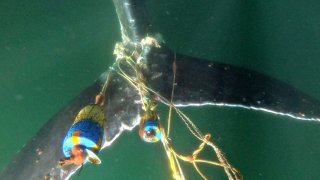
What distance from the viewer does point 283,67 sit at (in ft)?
28.4

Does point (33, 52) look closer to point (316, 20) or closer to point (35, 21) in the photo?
point (35, 21)

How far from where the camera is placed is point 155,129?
364 centimetres

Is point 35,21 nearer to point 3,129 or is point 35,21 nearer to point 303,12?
point 3,129

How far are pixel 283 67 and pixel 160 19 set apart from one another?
3156mm

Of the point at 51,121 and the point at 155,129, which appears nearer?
the point at 155,129

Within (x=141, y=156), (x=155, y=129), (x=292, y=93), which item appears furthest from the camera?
(x=141, y=156)

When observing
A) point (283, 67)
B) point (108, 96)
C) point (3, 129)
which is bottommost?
point (108, 96)

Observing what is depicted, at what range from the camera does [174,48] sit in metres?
8.59

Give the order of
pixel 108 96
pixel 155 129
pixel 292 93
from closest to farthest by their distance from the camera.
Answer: pixel 155 129 → pixel 292 93 → pixel 108 96

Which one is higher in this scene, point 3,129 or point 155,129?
point 3,129

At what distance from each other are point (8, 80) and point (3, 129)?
1.21 m

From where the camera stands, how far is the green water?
8.48 meters

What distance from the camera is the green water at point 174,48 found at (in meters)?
8.48

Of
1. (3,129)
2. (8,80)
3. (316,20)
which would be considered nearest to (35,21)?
(8,80)
